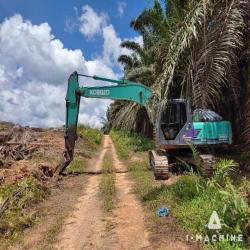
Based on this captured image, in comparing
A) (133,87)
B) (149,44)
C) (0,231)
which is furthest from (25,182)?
(149,44)

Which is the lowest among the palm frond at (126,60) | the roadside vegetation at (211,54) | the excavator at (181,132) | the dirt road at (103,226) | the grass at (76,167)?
the dirt road at (103,226)

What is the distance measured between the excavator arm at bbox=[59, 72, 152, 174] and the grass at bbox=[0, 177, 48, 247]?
3143 mm

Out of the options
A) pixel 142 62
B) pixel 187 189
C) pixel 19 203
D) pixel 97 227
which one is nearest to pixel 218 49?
pixel 187 189

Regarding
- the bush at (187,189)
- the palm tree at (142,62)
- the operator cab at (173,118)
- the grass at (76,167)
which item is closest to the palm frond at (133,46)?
the palm tree at (142,62)

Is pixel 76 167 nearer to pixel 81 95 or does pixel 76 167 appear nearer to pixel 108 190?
pixel 81 95

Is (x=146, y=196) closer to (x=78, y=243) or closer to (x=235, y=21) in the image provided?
(x=78, y=243)

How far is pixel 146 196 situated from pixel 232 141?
15.7ft

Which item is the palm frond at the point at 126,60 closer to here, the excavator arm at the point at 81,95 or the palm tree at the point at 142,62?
the palm tree at the point at 142,62

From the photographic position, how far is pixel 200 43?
1127 cm

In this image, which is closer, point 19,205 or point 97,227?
point 97,227

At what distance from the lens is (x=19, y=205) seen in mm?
10414

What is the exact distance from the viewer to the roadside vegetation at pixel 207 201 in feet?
22.8

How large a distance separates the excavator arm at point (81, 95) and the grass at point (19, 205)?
10.3 ft

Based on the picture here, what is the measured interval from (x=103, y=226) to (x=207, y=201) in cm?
228
